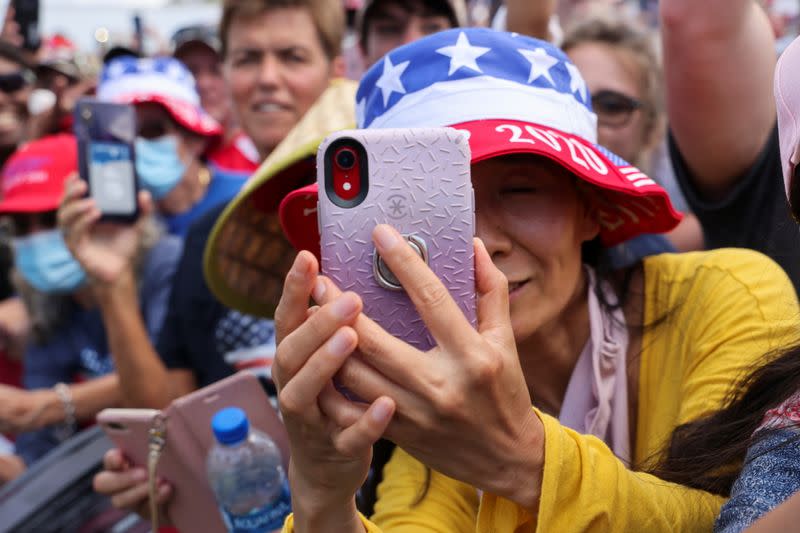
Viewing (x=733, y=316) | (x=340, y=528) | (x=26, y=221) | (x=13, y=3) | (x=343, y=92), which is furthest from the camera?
(x=13, y=3)

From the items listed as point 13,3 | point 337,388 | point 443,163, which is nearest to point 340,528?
point 337,388

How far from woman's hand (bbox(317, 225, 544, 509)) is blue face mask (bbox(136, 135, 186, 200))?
3.00 meters

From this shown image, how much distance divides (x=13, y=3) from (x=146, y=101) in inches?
99.7

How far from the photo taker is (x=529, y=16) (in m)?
2.40

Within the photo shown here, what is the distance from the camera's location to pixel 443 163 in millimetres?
1073

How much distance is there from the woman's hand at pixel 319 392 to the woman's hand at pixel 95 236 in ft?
6.78

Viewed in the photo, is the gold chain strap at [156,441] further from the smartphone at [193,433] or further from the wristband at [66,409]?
the wristband at [66,409]

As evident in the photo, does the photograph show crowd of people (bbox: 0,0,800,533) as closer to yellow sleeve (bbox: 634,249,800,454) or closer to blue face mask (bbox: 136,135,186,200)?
yellow sleeve (bbox: 634,249,800,454)

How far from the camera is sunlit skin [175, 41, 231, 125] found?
5074 mm

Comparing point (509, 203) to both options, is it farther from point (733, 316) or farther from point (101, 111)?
point (101, 111)

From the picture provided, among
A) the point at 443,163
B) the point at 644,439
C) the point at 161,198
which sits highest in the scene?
the point at 443,163

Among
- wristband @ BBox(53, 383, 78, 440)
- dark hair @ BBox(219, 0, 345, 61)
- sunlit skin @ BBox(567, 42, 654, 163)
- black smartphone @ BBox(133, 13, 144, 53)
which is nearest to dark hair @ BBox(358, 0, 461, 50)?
dark hair @ BBox(219, 0, 345, 61)

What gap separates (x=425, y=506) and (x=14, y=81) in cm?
433

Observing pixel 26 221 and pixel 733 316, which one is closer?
pixel 733 316
